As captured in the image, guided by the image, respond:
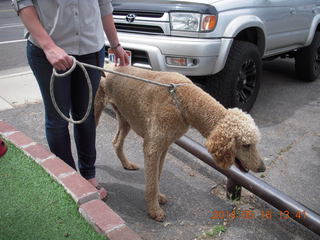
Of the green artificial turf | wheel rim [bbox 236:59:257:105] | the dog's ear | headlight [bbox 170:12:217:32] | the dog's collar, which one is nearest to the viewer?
the dog's ear

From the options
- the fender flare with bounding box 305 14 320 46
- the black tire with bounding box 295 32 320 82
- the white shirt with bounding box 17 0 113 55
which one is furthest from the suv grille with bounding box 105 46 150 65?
the black tire with bounding box 295 32 320 82

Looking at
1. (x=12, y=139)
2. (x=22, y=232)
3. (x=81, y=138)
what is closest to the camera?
(x=22, y=232)

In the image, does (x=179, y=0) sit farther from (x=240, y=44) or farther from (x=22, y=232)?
(x=22, y=232)

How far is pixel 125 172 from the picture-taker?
3.20m

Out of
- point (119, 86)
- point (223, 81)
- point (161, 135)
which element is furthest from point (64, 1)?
point (223, 81)

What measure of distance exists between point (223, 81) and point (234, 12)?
2.69 ft

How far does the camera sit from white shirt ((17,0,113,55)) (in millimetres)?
1974

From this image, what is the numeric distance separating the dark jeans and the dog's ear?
3.29 feet

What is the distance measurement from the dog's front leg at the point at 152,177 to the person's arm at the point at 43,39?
0.89 meters

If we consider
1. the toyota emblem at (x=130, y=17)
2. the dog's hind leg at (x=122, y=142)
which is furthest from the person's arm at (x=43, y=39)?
Answer: the toyota emblem at (x=130, y=17)

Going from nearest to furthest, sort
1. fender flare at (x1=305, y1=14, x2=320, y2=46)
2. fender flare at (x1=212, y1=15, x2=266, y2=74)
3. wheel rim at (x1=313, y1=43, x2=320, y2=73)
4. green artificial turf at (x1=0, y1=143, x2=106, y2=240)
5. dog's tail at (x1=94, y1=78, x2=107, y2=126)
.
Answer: green artificial turf at (x1=0, y1=143, x2=106, y2=240)
dog's tail at (x1=94, y1=78, x2=107, y2=126)
fender flare at (x1=212, y1=15, x2=266, y2=74)
fender flare at (x1=305, y1=14, x2=320, y2=46)
wheel rim at (x1=313, y1=43, x2=320, y2=73)

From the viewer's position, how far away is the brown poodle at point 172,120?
2.03 m

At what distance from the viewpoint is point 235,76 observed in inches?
157
